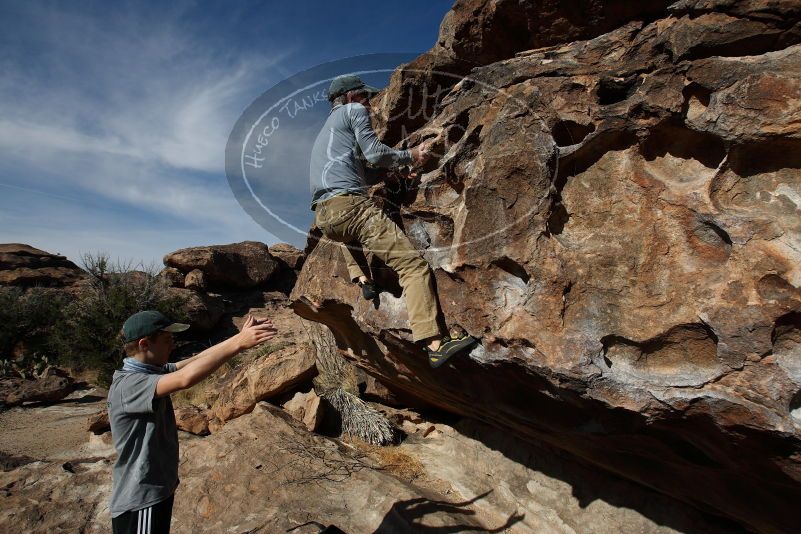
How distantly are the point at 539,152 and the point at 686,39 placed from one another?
39.1 inches

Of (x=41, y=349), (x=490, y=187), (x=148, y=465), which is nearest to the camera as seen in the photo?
(x=148, y=465)

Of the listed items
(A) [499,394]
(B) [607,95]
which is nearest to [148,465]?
(A) [499,394]

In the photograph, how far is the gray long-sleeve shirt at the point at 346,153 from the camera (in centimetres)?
363

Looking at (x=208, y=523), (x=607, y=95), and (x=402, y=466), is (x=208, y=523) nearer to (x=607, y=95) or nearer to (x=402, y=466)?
(x=402, y=466)

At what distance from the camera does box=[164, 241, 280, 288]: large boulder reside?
1633 centimetres

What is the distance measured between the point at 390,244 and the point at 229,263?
47.5 ft

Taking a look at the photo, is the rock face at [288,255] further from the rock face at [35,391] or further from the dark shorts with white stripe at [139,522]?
the dark shorts with white stripe at [139,522]

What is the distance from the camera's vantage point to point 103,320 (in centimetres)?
1177

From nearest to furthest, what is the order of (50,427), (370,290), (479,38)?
(370,290), (479,38), (50,427)

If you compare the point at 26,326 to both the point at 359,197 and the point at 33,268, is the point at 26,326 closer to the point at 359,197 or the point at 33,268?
the point at 33,268

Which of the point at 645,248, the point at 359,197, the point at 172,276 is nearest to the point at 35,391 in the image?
the point at 172,276

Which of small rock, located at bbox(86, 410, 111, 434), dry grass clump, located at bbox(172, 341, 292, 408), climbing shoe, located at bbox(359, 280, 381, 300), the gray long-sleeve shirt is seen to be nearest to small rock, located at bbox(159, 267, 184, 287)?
dry grass clump, located at bbox(172, 341, 292, 408)

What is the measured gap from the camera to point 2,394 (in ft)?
29.9

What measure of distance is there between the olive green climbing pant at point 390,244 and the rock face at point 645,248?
19cm
